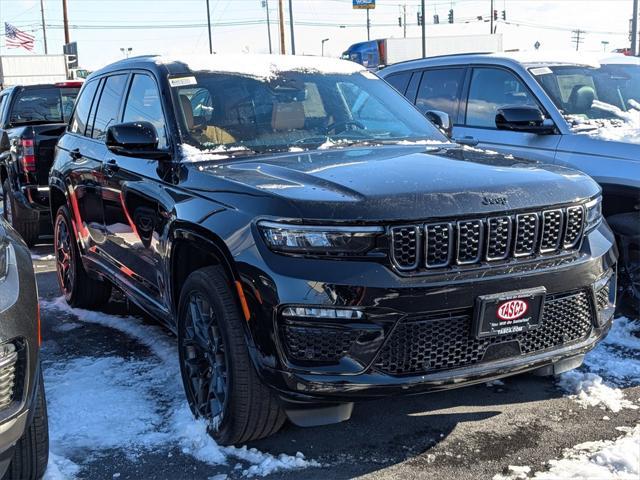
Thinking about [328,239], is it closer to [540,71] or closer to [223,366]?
[223,366]

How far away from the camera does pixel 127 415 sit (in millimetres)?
3896

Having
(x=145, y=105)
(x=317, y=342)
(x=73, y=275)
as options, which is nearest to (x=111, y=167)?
(x=145, y=105)

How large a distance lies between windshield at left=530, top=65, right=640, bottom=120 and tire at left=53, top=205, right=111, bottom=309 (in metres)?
3.78

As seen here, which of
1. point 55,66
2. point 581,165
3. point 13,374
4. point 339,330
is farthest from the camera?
point 55,66

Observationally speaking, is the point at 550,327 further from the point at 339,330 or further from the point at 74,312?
the point at 74,312

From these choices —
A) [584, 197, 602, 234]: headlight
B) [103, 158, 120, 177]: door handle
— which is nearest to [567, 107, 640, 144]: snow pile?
[584, 197, 602, 234]: headlight

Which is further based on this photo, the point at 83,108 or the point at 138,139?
the point at 83,108

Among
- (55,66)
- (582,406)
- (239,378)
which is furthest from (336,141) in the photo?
(55,66)

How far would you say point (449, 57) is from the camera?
6629mm

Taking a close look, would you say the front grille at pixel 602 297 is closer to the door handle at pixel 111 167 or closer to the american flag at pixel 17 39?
the door handle at pixel 111 167

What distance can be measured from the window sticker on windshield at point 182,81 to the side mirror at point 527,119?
236 cm

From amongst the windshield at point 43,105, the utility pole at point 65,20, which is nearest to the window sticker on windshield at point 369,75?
the windshield at point 43,105

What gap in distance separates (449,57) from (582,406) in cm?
375

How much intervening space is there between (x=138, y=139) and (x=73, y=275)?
2421mm
